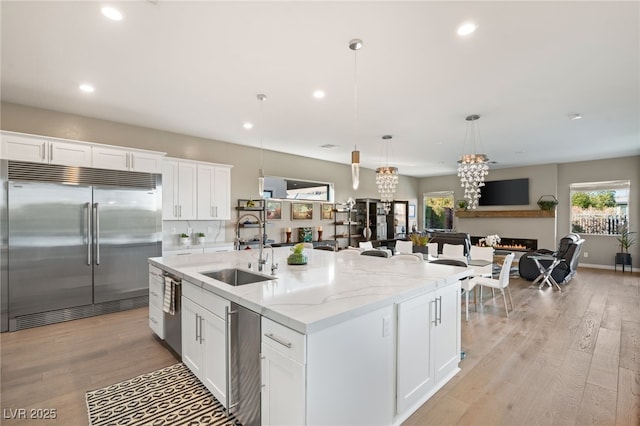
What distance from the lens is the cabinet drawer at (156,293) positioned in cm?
323

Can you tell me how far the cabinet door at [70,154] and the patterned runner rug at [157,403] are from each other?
314 centimetres

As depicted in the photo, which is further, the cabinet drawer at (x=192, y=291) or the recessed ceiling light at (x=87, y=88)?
the recessed ceiling light at (x=87, y=88)

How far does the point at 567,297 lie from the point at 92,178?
786 cm

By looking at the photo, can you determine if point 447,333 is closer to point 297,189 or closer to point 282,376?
point 282,376

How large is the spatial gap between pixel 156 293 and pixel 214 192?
2.75 metres

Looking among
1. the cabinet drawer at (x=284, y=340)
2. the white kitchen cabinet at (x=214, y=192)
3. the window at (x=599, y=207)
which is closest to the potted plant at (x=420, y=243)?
the white kitchen cabinet at (x=214, y=192)

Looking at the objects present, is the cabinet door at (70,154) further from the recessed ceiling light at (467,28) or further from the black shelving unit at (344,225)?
the black shelving unit at (344,225)

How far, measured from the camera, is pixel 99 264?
432 centimetres

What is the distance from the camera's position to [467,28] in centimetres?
245

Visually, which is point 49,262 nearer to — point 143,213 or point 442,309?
point 143,213

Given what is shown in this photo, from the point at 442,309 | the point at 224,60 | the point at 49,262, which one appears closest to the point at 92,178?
the point at 49,262

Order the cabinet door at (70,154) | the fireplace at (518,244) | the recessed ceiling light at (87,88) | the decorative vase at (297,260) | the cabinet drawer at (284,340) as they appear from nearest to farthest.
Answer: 1. the cabinet drawer at (284,340)
2. the decorative vase at (297,260)
3. the recessed ceiling light at (87,88)
4. the cabinet door at (70,154)
5. the fireplace at (518,244)

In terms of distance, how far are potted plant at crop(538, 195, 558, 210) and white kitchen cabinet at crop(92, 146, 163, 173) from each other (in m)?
9.79

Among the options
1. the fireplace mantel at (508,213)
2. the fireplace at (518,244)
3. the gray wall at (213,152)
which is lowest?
the fireplace at (518,244)
